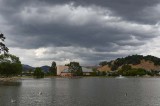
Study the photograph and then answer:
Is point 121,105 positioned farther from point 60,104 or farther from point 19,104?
point 19,104

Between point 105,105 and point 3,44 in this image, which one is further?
point 3,44

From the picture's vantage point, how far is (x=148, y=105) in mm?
62812

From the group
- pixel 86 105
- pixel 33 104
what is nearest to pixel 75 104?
pixel 86 105

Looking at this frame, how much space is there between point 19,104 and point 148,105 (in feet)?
89.8

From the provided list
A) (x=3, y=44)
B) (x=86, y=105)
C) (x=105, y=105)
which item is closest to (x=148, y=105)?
(x=105, y=105)

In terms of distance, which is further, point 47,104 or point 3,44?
point 3,44

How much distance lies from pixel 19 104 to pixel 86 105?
14.5 metres

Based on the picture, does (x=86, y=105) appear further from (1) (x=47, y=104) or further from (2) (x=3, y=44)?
(2) (x=3, y=44)

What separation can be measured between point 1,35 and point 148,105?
65210mm

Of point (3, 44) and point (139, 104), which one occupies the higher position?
point (3, 44)

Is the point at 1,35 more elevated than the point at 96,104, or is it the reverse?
the point at 1,35

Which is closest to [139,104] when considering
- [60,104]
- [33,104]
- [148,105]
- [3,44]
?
[148,105]

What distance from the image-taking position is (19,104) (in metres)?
63.8

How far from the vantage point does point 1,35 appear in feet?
356
